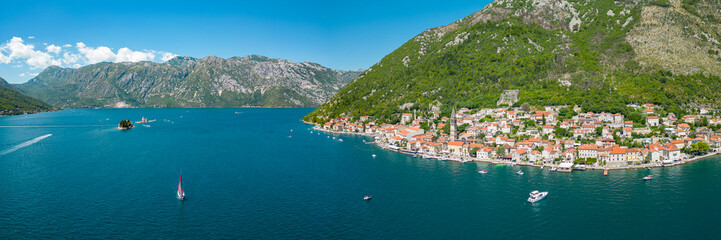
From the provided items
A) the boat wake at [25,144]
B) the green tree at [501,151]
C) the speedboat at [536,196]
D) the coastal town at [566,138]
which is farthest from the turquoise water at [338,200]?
the boat wake at [25,144]

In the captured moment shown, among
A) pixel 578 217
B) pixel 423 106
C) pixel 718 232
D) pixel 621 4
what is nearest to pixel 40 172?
pixel 578 217

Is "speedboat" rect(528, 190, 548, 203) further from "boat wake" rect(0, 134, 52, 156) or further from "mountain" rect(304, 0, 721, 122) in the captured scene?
"boat wake" rect(0, 134, 52, 156)

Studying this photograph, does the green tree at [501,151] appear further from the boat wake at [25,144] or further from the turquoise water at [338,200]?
the boat wake at [25,144]

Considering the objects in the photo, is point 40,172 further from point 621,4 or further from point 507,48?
point 621,4

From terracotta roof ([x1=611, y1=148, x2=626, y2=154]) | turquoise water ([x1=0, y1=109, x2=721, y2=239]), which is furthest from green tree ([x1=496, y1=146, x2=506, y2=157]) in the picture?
terracotta roof ([x1=611, y1=148, x2=626, y2=154])

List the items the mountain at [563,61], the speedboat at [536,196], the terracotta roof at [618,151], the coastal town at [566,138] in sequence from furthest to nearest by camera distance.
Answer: the mountain at [563,61]
the coastal town at [566,138]
the terracotta roof at [618,151]
the speedboat at [536,196]

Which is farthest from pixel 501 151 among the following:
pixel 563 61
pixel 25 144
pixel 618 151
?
pixel 25 144

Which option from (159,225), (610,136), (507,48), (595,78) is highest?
(507,48)
